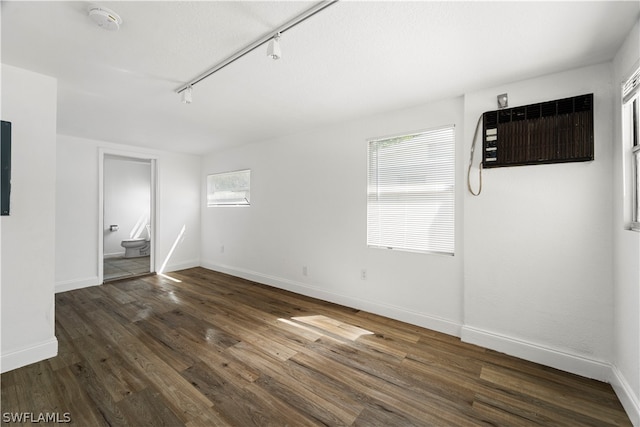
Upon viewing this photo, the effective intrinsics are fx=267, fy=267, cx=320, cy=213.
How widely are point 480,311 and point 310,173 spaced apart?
263 cm

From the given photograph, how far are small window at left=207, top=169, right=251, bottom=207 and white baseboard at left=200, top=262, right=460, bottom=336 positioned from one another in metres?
1.32

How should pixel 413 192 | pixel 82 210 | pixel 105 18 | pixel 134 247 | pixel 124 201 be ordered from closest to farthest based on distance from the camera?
pixel 105 18 → pixel 413 192 → pixel 82 210 → pixel 134 247 → pixel 124 201

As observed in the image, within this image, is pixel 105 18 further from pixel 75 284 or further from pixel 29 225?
pixel 75 284

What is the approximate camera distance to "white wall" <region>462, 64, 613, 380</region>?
205 centimetres

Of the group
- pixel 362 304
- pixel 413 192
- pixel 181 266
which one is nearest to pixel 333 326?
pixel 362 304

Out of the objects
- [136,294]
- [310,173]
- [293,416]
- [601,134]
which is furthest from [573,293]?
[136,294]

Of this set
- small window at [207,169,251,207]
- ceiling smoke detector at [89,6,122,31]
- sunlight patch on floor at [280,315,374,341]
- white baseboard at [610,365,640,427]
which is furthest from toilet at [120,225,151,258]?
white baseboard at [610,365,640,427]

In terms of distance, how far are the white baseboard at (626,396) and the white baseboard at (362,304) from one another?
1063 millimetres

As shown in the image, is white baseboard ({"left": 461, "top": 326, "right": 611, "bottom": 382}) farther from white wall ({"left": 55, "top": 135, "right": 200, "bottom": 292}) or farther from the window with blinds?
white wall ({"left": 55, "top": 135, "right": 200, "bottom": 292})

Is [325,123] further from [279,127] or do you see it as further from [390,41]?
[390,41]

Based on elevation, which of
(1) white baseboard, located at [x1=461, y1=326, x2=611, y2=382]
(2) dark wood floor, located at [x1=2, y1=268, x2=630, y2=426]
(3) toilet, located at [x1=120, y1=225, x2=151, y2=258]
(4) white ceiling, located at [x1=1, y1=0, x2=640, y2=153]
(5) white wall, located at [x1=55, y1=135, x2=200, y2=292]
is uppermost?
(4) white ceiling, located at [x1=1, y1=0, x2=640, y2=153]

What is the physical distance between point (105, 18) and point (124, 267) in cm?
559

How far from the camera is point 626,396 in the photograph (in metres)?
1.71

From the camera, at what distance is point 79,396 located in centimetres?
181
